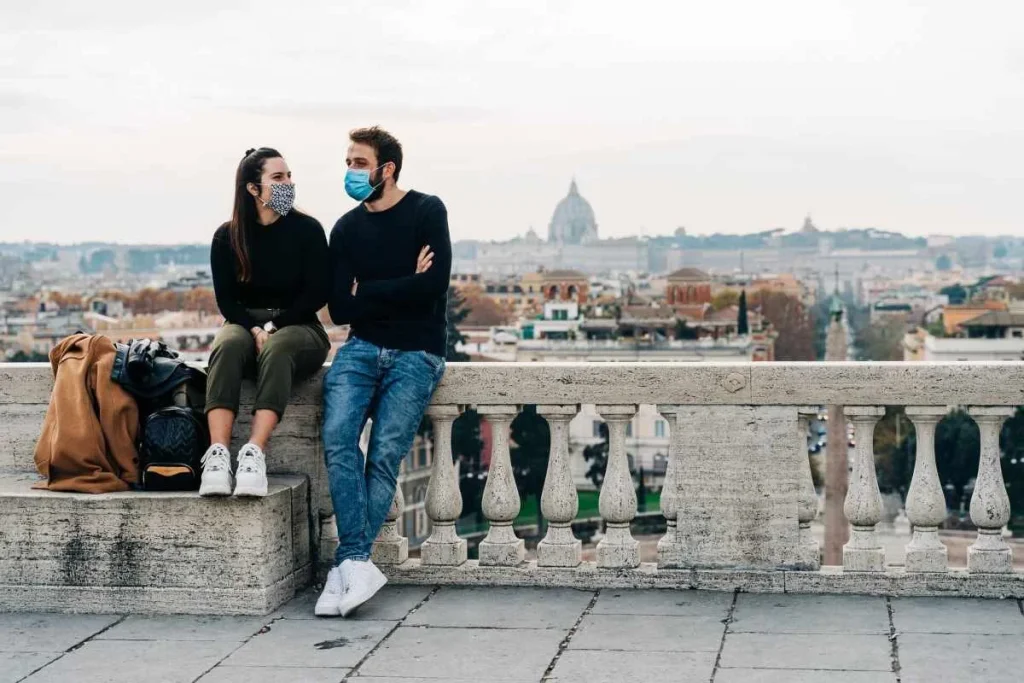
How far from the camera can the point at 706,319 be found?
122 m

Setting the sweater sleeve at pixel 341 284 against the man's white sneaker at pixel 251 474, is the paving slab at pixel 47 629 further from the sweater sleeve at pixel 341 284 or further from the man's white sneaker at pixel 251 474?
the sweater sleeve at pixel 341 284

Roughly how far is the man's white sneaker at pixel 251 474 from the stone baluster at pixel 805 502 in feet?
5.81

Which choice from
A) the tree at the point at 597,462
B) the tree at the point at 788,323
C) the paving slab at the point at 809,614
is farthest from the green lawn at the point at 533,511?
the tree at the point at 788,323

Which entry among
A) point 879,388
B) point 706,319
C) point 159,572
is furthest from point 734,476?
point 706,319

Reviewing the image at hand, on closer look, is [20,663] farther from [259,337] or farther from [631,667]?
[631,667]

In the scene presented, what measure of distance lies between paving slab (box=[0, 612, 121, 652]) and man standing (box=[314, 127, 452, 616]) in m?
0.84

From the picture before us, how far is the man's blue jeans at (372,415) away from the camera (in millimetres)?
5766

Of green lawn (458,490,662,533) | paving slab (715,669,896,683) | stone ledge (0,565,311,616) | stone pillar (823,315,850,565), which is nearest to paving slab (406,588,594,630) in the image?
stone ledge (0,565,311,616)

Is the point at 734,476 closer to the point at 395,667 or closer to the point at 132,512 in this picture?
the point at 395,667

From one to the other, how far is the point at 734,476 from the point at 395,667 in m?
1.54

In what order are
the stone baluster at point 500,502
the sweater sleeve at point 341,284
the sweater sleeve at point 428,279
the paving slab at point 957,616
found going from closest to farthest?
the paving slab at point 957,616 < the sweater sleeve at point 428,279 < the sweater sleeve at point 341,284 < the stone baluster at point 500,502

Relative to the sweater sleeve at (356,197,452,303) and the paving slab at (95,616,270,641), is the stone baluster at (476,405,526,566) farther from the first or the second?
the paving slab at (95,616,270,641)

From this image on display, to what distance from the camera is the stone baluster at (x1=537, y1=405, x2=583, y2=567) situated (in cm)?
598

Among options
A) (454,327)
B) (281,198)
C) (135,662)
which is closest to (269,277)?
(281,198)
